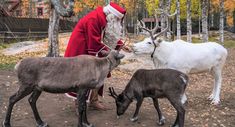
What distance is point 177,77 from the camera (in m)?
6.57

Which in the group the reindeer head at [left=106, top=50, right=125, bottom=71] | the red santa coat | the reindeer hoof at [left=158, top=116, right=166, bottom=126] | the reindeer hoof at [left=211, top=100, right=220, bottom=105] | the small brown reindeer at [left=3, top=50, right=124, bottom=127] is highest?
the red santa coat

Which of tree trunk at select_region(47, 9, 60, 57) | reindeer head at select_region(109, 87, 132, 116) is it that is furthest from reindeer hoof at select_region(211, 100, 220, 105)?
tree trunk at select_region(47, 9, 60, 57)

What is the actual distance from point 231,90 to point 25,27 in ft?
95.6

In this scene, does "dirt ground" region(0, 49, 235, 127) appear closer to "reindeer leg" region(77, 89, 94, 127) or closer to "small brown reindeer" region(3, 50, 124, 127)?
"reindeer leg" region(77, 89, 94, 127)

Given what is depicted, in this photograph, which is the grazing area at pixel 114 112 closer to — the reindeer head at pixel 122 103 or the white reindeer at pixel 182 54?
the reindeer head at pixel 122 103

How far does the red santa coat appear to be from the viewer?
6945 mm

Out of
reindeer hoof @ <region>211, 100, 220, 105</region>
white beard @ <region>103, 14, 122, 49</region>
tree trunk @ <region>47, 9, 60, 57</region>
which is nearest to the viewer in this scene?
white beard @ <region>103, 14, 122, 49</region>

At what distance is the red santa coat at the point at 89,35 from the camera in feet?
22.8

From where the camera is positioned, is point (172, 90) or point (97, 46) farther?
point (97, 46)

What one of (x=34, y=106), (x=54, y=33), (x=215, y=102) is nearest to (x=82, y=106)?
(x=34, y=106)

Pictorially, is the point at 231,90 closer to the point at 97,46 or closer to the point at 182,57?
the point at 182,57

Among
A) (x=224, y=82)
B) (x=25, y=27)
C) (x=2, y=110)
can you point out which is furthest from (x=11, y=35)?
(x=2, y=110)

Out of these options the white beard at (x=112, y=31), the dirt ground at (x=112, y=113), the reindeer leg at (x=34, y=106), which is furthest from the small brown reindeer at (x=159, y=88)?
the reindeer leg at (x=34, y=106)

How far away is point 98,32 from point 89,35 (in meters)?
0.18
